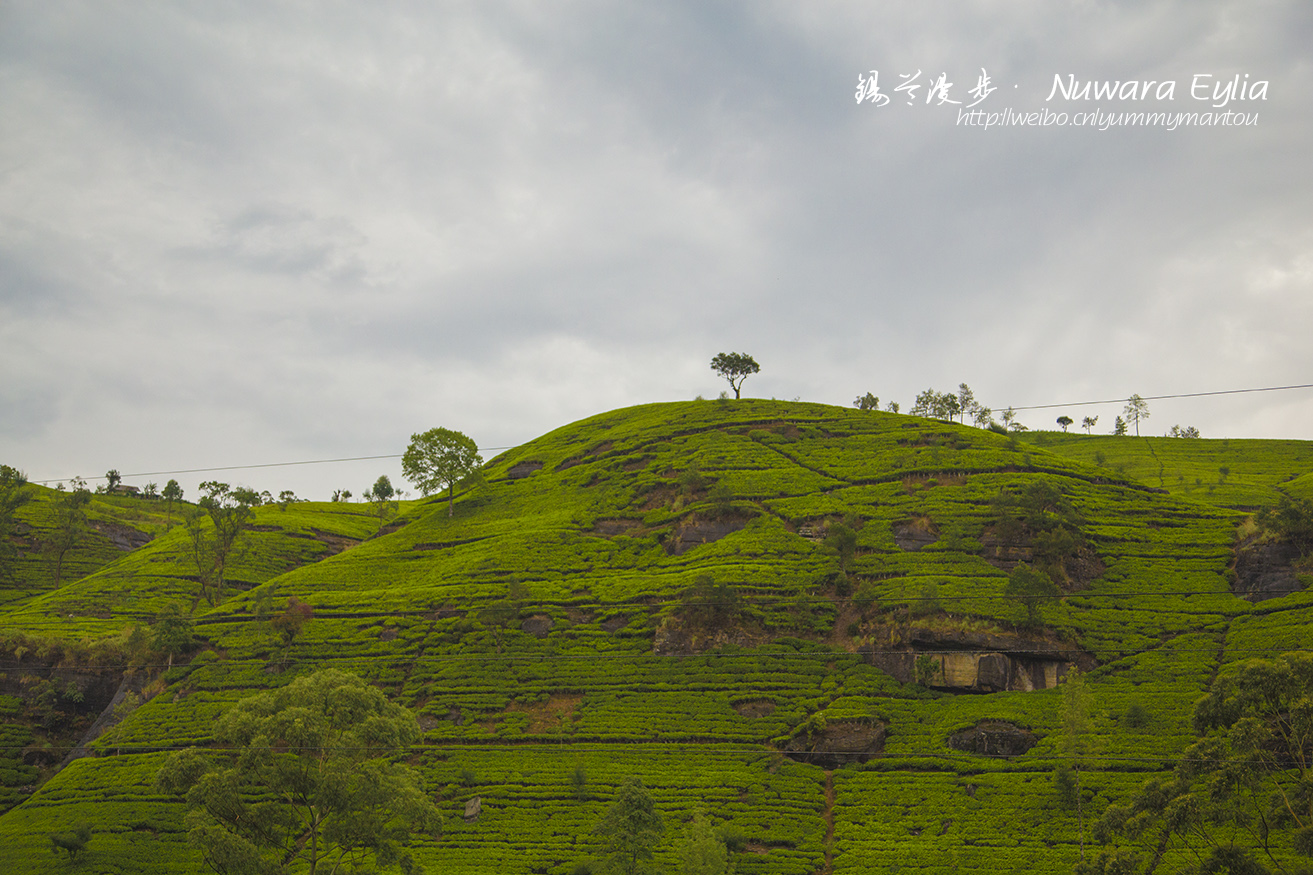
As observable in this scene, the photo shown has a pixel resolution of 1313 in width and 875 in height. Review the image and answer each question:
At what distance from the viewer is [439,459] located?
118 m

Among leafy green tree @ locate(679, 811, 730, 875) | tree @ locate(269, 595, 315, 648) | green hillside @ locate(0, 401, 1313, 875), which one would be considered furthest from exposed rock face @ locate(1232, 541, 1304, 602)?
tree @ locate(269, 595, 315, 648)

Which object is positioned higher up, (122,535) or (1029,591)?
(122,535)

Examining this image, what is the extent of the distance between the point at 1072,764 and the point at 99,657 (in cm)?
8464

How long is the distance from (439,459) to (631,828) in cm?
8368

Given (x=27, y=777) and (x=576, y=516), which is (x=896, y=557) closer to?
(x=576, y=516)

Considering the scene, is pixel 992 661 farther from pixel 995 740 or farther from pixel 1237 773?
pixel 1237 773

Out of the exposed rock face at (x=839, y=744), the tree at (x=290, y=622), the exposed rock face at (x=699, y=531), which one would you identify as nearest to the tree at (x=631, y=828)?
the exposed rock face at (x=839, y=744)

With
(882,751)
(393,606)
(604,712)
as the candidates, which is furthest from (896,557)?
(393,606)

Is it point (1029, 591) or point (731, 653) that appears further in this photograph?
point (731, 653)

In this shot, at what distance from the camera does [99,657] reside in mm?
76562

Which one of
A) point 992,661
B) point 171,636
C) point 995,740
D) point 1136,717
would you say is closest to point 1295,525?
point 1136,717

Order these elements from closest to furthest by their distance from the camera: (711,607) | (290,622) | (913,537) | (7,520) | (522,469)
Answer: (711,607) < (290,622) < (913,537) < (7,520) < (522,469)

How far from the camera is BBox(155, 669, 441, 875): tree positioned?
3881 centimetres

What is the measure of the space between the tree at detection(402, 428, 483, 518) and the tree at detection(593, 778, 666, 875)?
78.5m
